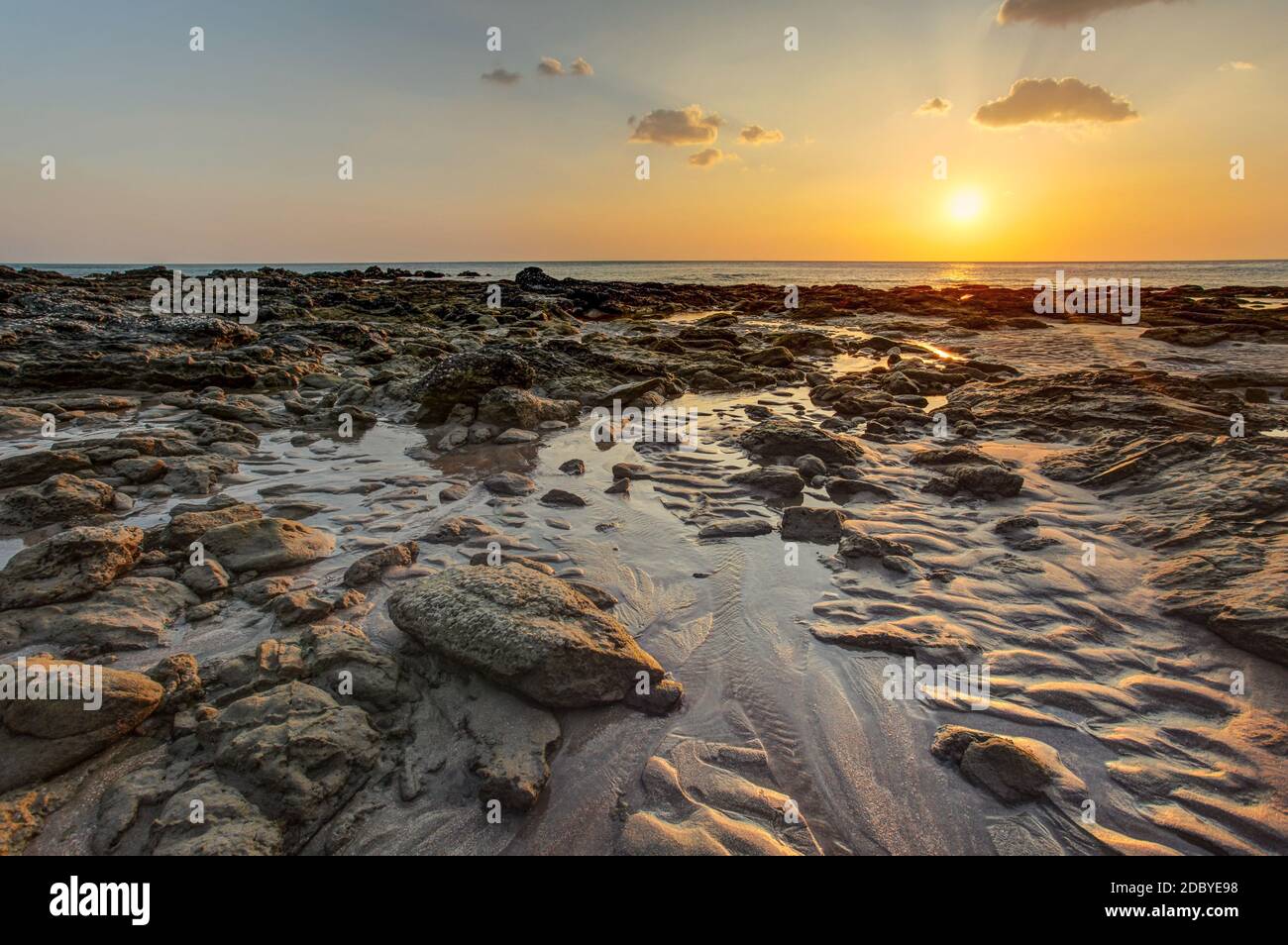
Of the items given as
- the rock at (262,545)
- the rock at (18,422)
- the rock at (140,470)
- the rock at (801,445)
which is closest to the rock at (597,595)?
the rock at (262,545)

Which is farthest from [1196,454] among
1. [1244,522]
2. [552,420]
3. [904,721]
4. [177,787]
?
[177,787]

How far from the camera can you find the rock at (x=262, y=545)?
414cm

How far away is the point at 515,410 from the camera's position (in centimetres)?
869

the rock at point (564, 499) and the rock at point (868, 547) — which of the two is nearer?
the rock at point (868, 547)

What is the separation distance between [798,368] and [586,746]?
1261 cm

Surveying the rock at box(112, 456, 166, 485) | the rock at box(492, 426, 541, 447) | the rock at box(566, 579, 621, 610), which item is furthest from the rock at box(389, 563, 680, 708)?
the rock at box(492, 426, 541, 447)

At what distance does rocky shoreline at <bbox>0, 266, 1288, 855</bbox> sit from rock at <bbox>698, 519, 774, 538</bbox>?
Result: 0.09ft

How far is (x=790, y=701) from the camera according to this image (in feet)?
10.3

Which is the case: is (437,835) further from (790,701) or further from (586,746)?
(790,701)

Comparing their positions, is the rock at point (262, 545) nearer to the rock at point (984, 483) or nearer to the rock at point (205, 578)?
the rock at point (205, 578)

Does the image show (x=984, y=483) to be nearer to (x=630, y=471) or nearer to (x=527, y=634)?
(x=630, y=471)

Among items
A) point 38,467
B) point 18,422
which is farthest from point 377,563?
point 18,422

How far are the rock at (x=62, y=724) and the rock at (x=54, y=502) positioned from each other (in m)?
2.78

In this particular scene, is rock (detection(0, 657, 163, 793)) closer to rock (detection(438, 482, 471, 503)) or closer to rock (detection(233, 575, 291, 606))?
rock (detection(233, 575, 291, 606))
